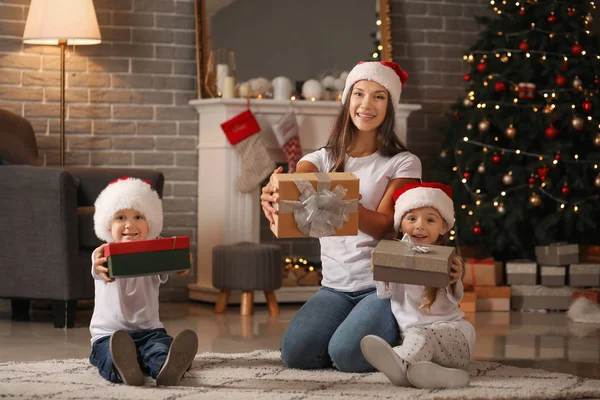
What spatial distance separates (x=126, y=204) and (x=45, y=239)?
1495mm

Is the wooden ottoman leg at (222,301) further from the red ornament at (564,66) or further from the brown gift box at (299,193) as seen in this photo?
the brown gift box at (299,193)

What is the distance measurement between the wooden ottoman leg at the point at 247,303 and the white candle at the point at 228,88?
44.5 inches

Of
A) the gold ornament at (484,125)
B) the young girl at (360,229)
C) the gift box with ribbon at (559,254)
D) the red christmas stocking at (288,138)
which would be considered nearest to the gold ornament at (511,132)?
the gold ornament at (484,125)

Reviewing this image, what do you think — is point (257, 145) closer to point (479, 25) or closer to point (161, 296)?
point (161, 296)

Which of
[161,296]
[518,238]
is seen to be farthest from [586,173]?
[161,296]

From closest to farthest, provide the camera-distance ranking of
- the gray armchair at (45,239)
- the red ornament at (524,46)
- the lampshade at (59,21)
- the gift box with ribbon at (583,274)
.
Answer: the gray armchair at (45,239) → the lampshade at (59,21) → the gift box with ribbon at (583,274) → the red ornament at (524,46)

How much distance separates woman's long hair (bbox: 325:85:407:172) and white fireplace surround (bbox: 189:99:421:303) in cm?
209

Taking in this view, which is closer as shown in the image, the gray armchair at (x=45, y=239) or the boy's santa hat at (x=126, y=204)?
the boy's santa hat at (x=126, y=204)

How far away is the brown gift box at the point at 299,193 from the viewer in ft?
10.2

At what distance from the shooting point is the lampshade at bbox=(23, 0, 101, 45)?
5332 mm

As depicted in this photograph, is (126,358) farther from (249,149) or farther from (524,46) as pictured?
(524,46)

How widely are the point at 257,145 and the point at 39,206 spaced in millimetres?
1437

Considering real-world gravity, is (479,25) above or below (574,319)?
above

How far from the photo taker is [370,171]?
3619mm
